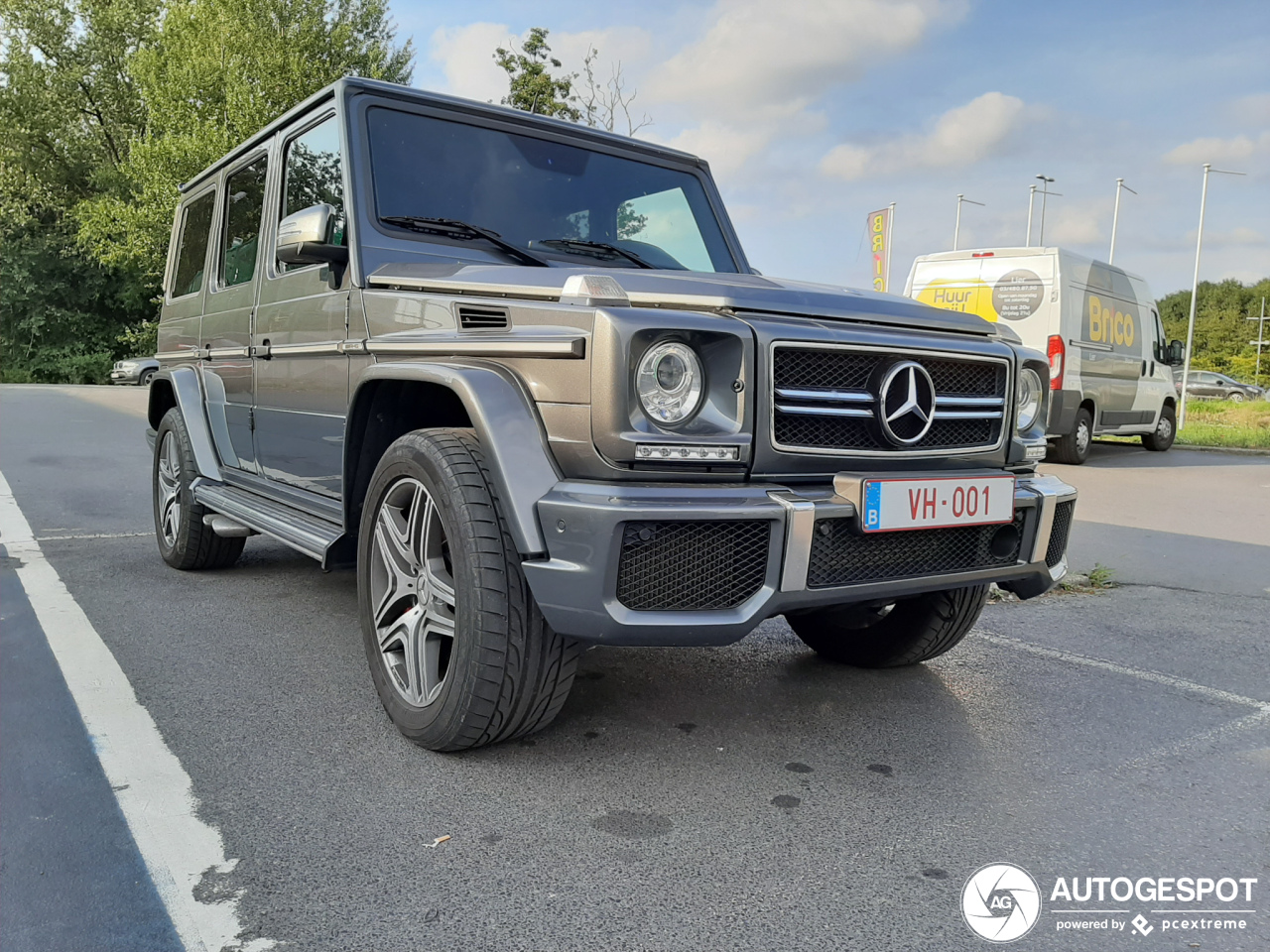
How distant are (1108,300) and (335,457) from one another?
11.9 m

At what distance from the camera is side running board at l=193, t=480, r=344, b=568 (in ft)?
11.6

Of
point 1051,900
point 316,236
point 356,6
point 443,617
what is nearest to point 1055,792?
point 1051,900

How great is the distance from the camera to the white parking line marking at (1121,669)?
3.64m

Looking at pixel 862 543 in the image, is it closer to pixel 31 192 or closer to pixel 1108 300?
pixel 1108 300

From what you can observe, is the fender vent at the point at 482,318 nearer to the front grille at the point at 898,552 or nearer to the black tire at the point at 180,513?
the front grille at the point at 898,552

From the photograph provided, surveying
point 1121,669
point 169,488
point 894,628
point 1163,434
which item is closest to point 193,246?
point 169,488

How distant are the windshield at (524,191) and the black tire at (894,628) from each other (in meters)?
1.47

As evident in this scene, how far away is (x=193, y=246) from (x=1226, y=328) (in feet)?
303

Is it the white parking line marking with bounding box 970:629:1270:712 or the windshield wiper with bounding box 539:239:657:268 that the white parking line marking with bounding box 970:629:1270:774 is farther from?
the windshield wiper with bounding box 539:239:657:268

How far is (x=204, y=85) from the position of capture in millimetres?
29188

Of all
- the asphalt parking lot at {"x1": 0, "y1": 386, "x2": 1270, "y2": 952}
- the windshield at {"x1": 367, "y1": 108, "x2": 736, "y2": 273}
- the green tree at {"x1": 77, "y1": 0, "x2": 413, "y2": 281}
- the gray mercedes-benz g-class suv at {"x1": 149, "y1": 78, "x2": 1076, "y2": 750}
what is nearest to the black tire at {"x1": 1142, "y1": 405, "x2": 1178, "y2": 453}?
the asphalt parking lot at {"x1": 0, "y1": 386, "x2": 1270, "y2": 952}

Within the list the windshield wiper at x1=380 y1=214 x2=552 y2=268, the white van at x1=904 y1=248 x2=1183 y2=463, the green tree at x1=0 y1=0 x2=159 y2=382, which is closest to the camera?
the windshield wiper at x1=380 y1=214 x2=552 y2=268

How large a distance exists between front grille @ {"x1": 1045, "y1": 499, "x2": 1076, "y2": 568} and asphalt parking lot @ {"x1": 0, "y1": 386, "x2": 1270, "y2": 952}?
56 cm

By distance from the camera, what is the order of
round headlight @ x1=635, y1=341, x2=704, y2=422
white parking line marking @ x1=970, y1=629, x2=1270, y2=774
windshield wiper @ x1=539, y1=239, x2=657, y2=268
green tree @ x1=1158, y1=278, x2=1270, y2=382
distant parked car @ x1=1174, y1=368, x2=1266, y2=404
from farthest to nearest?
green tree @ x1=1158, y1=278, x2=1270, y2=382 < distant parked car @ x1=1174, y1=368, x2=1266, y2=404 < windshield wiper @ x1=539, y1=239, x2=657, y2=268 < white parking line marking @ x1=970, y1=629, x2=1270, y2=774 < round headlight @ x1=635, y1=341, x2=704, y2=422
